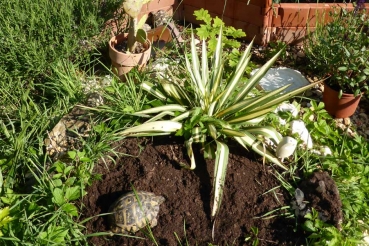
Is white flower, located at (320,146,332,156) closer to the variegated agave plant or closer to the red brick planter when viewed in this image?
the variegated agave plant

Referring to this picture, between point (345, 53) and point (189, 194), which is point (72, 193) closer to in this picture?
point (189, 194)

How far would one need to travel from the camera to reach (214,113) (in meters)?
2.76

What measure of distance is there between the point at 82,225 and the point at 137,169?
1.50 ft

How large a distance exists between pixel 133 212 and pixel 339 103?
2.05 m

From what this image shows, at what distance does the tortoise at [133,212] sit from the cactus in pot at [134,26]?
57.5 inches

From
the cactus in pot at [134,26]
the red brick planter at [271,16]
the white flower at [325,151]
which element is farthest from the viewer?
the red brick planter at [271,16]

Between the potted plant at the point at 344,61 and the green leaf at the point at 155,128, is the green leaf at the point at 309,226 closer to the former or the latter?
the green leaf at the point at 155,128

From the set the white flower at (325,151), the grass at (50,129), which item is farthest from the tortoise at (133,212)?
the white flower at (325,151)

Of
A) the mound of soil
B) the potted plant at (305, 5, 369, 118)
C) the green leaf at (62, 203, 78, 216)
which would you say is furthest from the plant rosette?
the green leaf at (62, 203, 78, 216)

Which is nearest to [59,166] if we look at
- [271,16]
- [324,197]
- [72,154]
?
[72,154]

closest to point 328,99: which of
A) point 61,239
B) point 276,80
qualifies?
point 276,80

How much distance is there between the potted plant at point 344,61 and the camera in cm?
327

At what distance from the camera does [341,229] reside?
2383 millimetres

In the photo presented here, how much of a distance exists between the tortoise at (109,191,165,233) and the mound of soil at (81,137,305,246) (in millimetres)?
57
